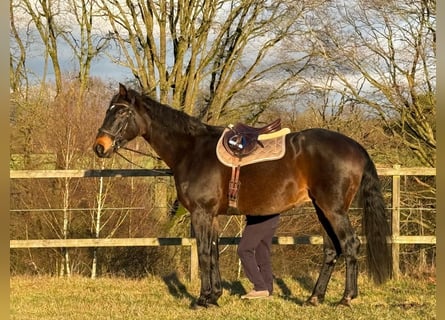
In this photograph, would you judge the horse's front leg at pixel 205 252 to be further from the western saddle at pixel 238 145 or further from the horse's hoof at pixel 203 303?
the western saddle at pixel 238 145

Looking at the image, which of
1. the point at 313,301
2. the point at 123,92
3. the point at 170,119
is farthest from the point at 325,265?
the point at 123,92

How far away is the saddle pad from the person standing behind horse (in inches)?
33.1

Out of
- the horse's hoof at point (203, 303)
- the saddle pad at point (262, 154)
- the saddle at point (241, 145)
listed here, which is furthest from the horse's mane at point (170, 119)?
the horse's hoof at point (203, 303)

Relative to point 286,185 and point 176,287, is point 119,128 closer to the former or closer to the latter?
point 286,185

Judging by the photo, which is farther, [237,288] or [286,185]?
[237,288]

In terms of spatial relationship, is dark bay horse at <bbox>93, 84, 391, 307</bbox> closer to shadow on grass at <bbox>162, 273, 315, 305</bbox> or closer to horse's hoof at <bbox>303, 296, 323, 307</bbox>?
horse's hoof at <bbox>303, 296, 323, 307</bbox>

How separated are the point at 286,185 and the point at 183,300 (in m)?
1.78

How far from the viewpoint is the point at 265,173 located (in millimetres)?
5078

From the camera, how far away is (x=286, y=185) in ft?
16.5

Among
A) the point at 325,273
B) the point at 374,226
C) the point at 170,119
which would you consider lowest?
the point at 325,273

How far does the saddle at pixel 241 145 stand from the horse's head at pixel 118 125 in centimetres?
100

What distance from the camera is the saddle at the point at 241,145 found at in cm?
509

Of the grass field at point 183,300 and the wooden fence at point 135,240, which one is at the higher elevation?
the wooden fence at point 135,240

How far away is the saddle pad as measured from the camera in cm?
506
